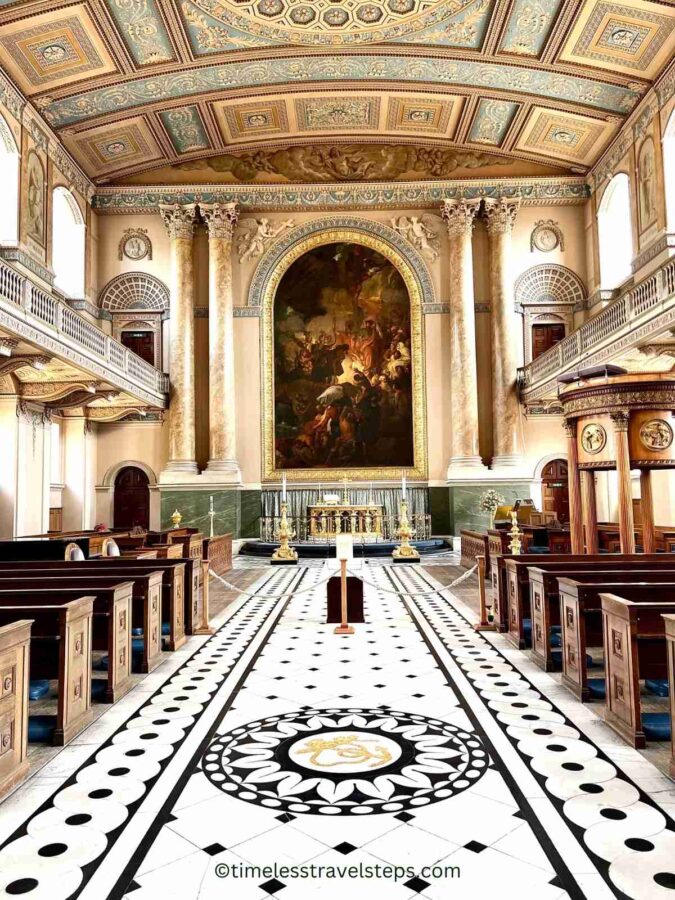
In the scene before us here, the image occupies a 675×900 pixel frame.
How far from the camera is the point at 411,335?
69.7 ft

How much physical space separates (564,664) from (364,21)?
15224mm

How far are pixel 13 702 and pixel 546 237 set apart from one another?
20.6 meters

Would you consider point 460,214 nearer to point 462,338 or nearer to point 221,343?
point 462,338

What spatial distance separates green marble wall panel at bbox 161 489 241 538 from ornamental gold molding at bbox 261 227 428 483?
1535 mm

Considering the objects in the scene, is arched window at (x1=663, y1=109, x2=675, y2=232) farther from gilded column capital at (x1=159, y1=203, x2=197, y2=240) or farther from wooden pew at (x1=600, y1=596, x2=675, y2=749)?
wooden pew at (x1=600, y1=596, x2=675, y2=749)

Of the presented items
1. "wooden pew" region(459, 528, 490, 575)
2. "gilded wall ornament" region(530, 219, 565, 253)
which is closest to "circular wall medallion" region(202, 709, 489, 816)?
"wooden pew" region(459, 528, 490, 575)

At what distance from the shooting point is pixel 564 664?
584cm

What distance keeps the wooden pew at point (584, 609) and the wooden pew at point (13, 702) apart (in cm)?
400

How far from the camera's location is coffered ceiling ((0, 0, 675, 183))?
49.1 ft

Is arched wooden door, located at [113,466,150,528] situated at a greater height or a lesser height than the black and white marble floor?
greater

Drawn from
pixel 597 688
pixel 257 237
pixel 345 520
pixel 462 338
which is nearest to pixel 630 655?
pixel 597 688

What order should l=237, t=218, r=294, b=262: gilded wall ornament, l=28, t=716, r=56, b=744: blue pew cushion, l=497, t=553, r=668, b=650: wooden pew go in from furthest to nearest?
l=237, t=218, r=294, b=262: gilded wall ornament, l=497, t=553, r=668, b=650: wooden pew, l=28, t=716, r=56, b=744: blue pew cushion

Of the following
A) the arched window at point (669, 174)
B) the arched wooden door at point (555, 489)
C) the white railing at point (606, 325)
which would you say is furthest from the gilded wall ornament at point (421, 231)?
the arched wooden door at point (555, 489)

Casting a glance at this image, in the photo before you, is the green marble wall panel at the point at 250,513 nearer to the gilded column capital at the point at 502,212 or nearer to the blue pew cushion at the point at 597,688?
the gilded column capital at the point at 502,212
